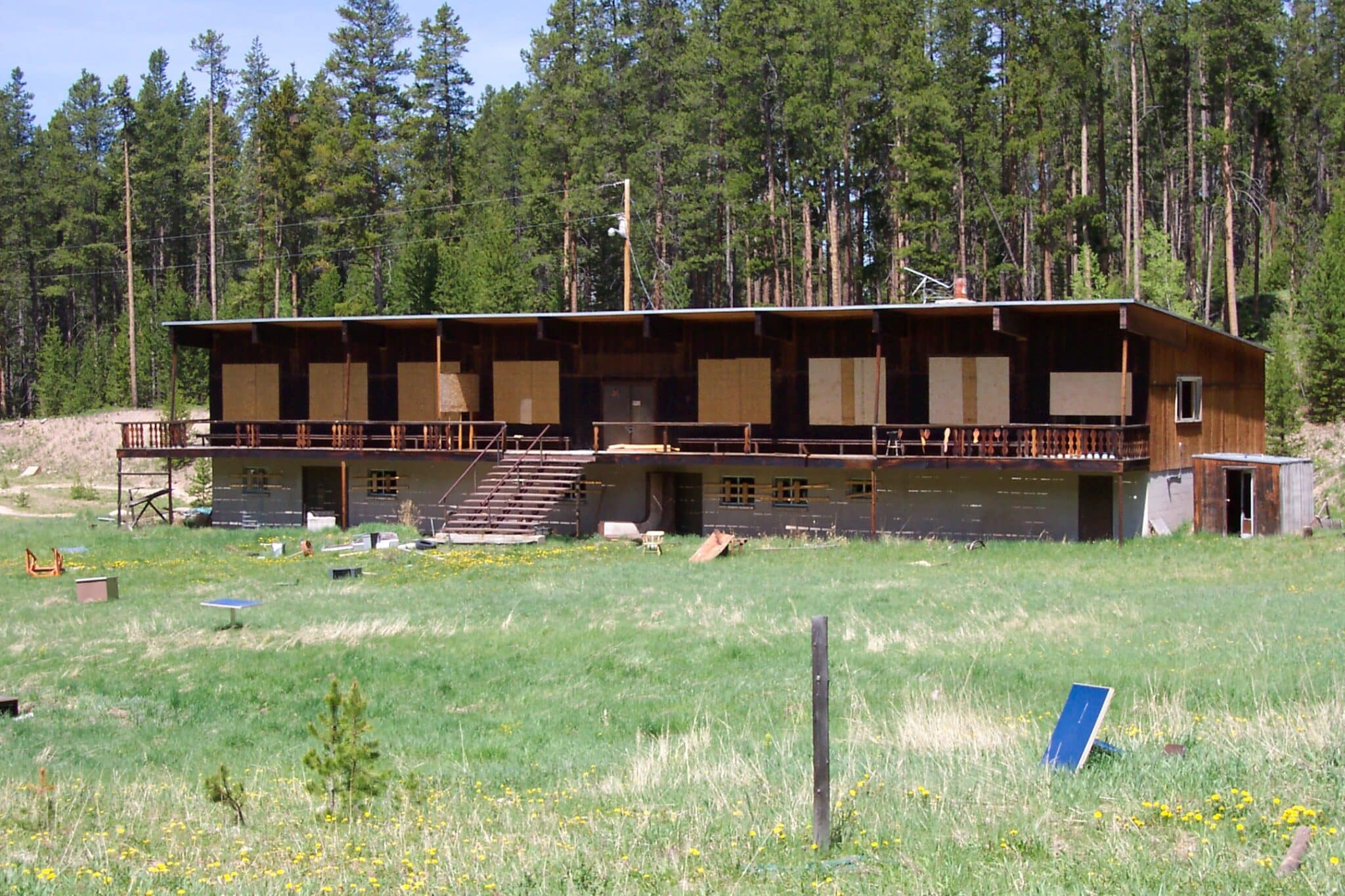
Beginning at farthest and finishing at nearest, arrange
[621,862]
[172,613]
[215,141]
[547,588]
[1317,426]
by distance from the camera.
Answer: [215,141]
[1317,426]
[547,588]
[172,613]
[621,862]

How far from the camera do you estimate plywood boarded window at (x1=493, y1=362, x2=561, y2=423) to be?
35.9 m

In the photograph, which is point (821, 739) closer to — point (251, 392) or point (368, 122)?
point (251, 392)

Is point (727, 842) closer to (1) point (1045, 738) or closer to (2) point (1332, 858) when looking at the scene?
(2) point (1332, 858)

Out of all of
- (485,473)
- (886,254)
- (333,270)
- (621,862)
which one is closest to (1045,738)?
(621,862)

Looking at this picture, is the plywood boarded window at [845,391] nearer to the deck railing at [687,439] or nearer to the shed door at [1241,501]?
the deck railing at [687,439]

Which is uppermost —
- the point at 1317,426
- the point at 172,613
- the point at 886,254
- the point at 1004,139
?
the point at 1004,139

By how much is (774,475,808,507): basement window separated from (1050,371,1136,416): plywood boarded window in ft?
20.1

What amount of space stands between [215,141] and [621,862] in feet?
242

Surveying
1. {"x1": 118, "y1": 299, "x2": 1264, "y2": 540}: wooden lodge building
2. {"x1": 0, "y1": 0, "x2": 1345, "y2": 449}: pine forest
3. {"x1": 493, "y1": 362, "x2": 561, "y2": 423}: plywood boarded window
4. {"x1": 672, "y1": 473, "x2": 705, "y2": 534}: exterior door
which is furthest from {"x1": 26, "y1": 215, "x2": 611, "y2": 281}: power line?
{"x1": 672, "y1": 473, "x2": 705, "y2": 534}: exterior door

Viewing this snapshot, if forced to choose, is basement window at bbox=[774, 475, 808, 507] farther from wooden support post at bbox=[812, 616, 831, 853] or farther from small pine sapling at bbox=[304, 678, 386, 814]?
wooden support post at bbox=[812, 616, 831, 853]

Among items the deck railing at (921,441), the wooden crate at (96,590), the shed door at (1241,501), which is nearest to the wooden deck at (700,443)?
the deck railing at (921,441)

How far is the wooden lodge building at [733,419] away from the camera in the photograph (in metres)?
30.2

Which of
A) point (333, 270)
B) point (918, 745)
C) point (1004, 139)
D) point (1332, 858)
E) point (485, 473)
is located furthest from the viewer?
point (333, 270)

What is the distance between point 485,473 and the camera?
117 feet
